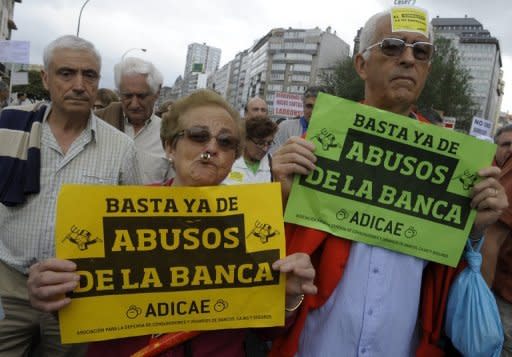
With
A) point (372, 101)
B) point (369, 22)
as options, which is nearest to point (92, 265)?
point (372, 101)

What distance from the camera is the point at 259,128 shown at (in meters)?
5.34

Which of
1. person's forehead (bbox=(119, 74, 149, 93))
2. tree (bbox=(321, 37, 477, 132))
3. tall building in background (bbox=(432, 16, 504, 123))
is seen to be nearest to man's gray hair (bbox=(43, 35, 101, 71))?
person's forehead (bbox=(119, 74, 149, 93))

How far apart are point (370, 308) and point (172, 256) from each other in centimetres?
78

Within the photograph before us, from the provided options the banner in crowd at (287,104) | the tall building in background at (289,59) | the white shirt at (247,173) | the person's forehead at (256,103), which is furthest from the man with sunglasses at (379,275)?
the tall building in background at (289,59)

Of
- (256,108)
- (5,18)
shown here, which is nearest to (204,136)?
(256,108)

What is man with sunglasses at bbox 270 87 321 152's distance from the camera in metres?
7.02

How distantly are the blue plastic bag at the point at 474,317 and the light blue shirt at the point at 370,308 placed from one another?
16 centimetres

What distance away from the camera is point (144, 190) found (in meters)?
1.77

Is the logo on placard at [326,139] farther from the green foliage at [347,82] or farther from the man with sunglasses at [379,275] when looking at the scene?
the green foliage at [347,82]

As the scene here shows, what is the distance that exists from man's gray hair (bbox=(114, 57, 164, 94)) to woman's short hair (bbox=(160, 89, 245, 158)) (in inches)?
90.8

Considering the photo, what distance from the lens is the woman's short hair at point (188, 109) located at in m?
1.99

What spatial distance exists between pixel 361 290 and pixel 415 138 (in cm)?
65

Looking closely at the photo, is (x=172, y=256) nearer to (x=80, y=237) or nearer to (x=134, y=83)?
(x=80, y=237)

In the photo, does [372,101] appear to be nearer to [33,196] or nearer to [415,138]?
[415,138]
